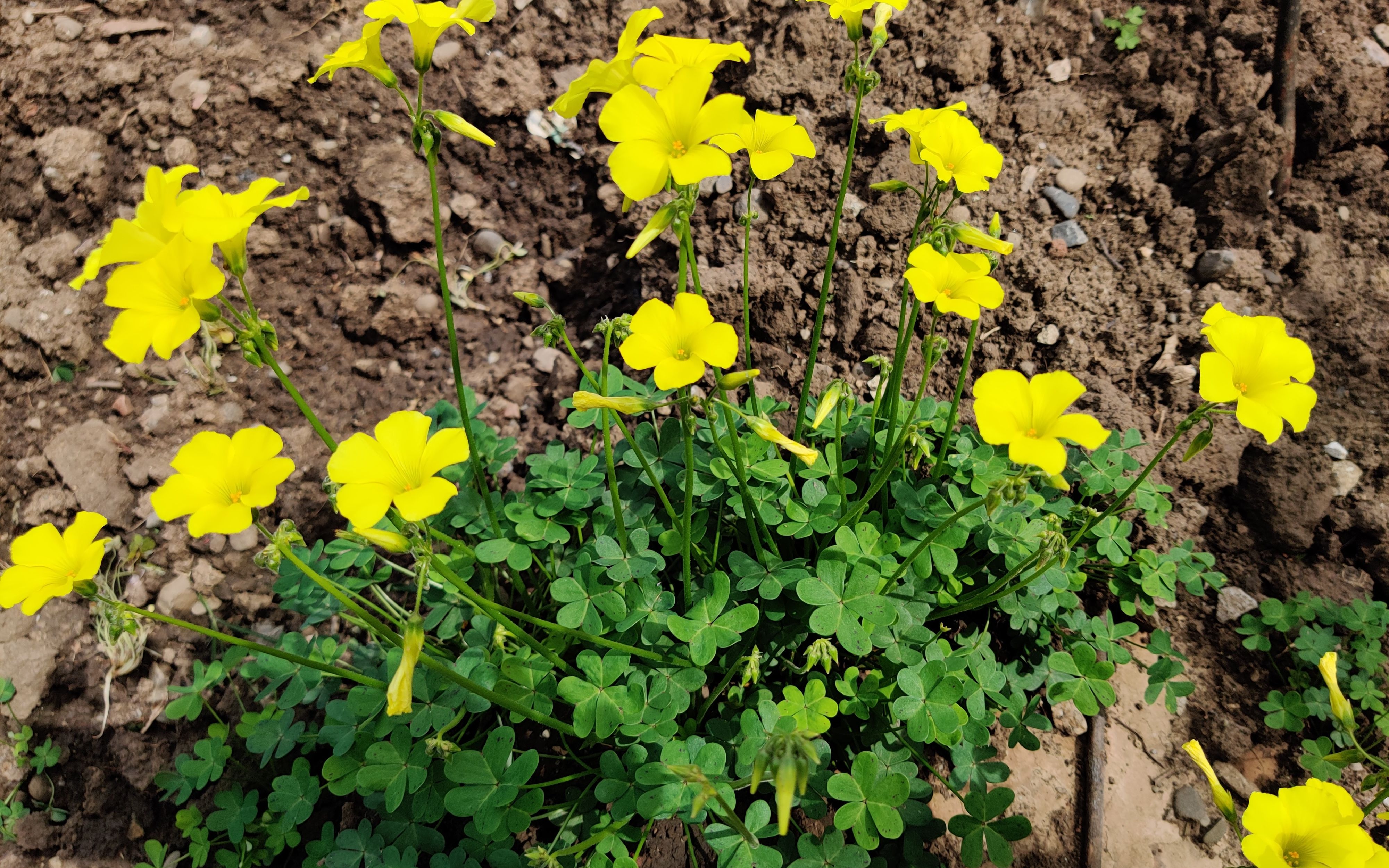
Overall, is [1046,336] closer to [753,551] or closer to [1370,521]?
[1370,521]

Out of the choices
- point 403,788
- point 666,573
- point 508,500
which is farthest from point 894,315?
point 403,788

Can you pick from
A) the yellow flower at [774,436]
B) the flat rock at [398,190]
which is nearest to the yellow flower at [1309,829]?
the yellow flower at [774,436]

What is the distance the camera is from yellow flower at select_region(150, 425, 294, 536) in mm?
1778

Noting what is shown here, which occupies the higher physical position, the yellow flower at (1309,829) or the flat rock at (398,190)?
the yellow flower at (1309,829)

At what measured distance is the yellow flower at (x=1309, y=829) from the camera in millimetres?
1705

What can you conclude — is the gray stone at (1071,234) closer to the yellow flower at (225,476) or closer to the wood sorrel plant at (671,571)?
the wood sorrel plant at (671,571)

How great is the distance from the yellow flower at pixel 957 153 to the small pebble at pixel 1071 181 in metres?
2.10

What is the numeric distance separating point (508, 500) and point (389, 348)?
1380 mm

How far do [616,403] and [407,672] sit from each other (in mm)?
803

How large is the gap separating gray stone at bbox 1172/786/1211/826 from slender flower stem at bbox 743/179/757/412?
225 centimetres

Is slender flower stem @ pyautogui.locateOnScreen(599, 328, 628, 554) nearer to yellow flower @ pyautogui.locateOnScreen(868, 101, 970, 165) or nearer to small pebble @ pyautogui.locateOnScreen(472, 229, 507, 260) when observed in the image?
yellow flower @ pyautogui.locateOnScreen(868, 101, 970, 165)

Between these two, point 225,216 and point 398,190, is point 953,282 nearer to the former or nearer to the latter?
point 225,216

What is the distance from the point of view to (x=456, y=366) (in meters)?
2.15

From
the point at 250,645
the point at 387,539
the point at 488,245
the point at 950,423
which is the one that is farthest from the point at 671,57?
the point at 488,245
